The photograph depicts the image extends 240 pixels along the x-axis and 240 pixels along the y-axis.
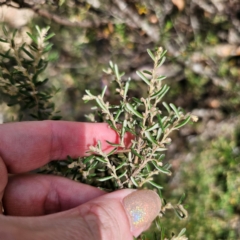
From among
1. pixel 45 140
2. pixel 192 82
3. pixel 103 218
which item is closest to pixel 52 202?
pixel 45 140

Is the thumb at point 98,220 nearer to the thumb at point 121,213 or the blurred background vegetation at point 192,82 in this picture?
the thumb at point 121,213

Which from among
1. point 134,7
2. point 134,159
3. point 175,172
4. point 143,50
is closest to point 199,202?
point 175,172

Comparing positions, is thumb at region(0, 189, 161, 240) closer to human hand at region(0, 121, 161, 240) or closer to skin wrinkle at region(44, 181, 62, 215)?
human hand at region(0, 121, 161, 240)

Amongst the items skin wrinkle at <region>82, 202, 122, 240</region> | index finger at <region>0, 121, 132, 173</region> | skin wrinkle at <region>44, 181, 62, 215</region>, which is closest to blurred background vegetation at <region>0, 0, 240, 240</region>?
index finger at <region>0, 121, 132, 173</region>

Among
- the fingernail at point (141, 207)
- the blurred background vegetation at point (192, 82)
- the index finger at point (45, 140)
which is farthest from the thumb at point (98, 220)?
the blurred background vegetation at point (192, 82)

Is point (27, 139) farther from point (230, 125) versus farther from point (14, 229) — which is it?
point (230, 125)

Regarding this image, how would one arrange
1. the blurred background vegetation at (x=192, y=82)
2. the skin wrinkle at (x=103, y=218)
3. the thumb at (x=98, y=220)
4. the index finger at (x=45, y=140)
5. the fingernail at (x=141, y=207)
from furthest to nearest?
the blurred background vegetation at (x=192, y=82)
the index finger at (x=45, y=140)
the fingernail at (x=141, y=207)
the skin wrinkle at (x=103, y=218)
the thumb at (x=98, y=220)
